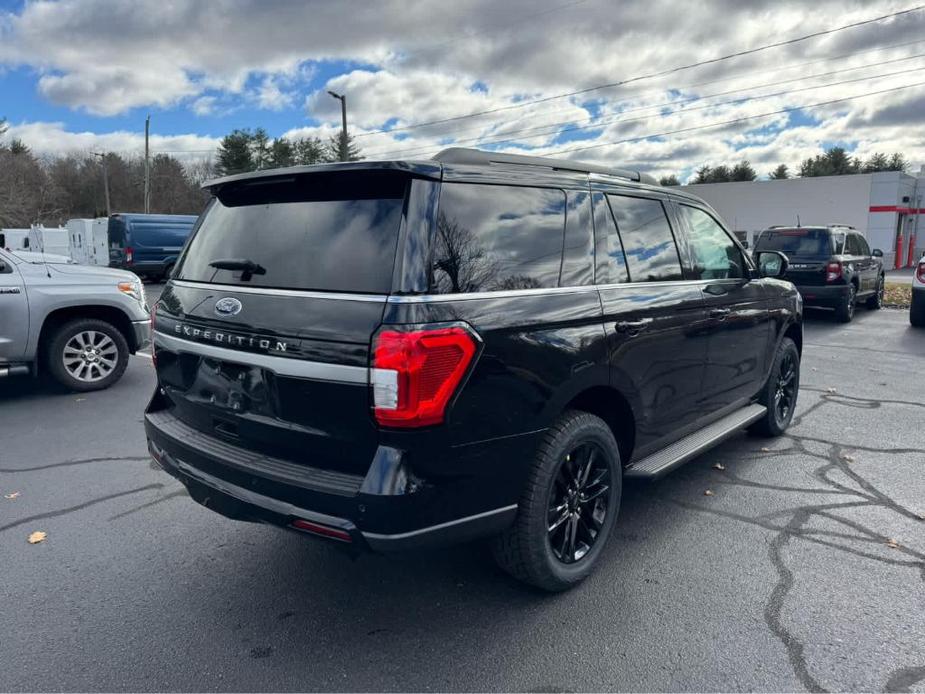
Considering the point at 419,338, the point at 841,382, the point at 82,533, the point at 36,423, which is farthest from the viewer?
the point at 841,382

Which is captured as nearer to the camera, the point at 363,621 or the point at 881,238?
the point at 363,621

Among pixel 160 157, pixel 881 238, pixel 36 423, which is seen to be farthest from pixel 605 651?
pixel 160 157

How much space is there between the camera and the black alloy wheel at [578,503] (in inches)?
120

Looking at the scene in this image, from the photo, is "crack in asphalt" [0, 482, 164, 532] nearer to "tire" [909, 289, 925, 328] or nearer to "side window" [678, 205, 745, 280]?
"side window" [678, 205, 745, 280]

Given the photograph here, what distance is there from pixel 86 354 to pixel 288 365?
577cm

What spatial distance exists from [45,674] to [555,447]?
7.20 feet

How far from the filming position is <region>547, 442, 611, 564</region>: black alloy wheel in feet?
10.0

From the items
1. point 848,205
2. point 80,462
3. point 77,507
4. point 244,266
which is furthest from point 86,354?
point 848,205

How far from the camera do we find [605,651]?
106 inches

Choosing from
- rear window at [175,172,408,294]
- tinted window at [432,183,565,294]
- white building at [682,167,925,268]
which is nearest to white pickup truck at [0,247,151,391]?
rear window at [175,172,408,294]

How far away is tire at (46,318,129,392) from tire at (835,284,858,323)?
12.0 metres

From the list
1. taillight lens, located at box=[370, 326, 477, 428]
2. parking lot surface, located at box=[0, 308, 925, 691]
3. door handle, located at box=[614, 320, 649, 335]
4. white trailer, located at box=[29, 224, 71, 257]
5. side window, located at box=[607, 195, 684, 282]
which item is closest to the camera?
taillight lens, located at box=[370, 326, 477, 428]

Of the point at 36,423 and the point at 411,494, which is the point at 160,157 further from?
the point at 411,494

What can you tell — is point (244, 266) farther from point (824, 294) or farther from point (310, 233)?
point (824, 294)
